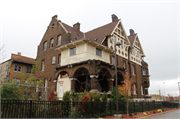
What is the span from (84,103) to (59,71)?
8963 mm

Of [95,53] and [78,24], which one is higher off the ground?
[78,24]

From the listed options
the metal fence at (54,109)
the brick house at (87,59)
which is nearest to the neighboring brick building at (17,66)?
the brick house at (87,59)

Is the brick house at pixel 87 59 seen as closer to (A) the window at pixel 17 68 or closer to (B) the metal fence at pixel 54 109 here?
(B) the metal fence at pixel 54 109

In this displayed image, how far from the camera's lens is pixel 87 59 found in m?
18.3

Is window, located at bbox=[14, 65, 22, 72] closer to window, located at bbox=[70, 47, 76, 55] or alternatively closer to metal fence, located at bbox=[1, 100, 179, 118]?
window, located at bbox=[70, 47, 76, 55]

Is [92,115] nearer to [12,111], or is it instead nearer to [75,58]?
[12,111]

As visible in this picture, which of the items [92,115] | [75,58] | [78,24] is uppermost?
[78,24]

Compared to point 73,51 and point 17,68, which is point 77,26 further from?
point 17,68

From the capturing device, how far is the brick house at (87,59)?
60.4ft

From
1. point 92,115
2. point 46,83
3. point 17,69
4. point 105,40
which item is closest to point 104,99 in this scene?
point 92,115

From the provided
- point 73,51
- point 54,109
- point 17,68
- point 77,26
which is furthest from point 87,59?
point 17,68

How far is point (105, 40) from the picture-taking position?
2391cm

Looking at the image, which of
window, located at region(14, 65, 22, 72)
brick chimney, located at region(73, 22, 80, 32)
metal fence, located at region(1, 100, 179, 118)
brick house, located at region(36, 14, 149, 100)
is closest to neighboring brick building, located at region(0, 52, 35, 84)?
window, located at region(14, 65, 22, 72)

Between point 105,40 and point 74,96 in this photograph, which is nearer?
point 74,96
